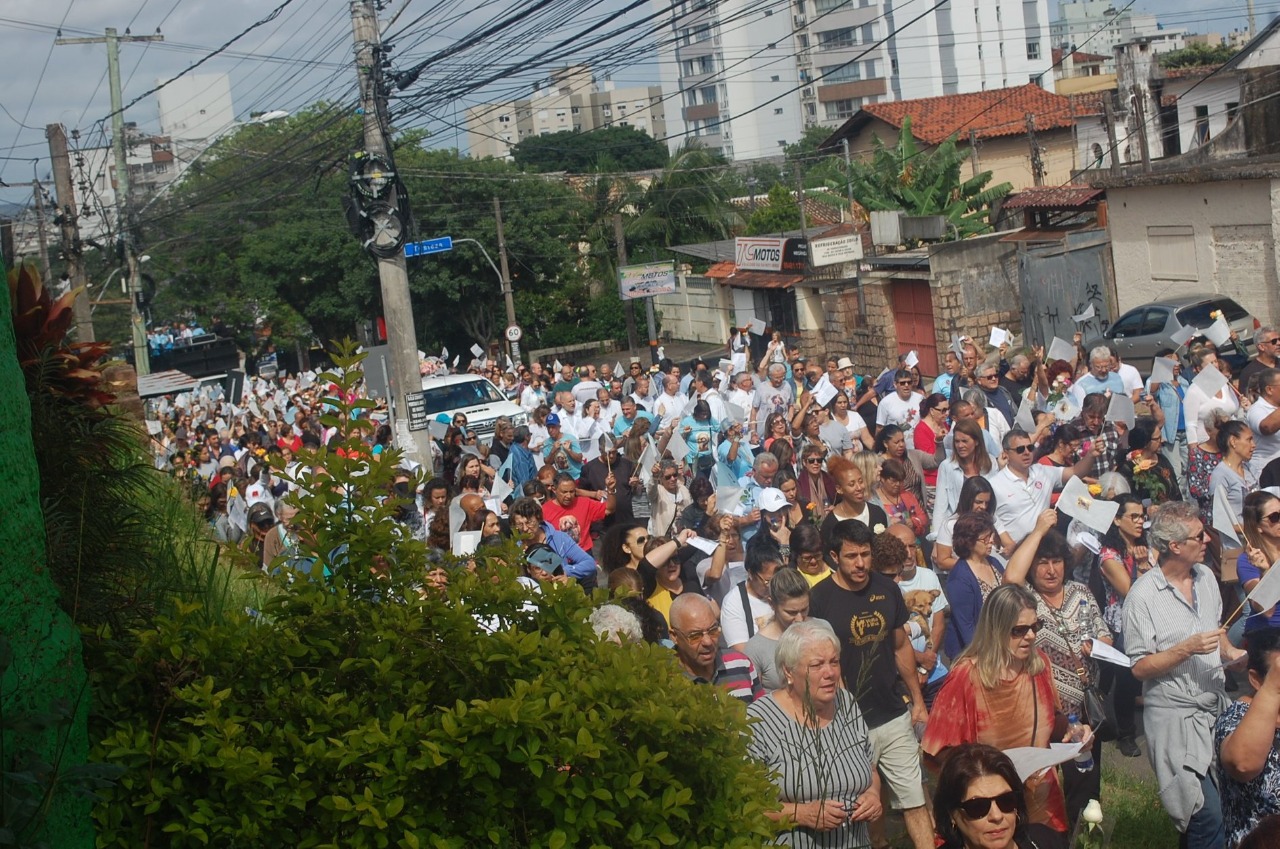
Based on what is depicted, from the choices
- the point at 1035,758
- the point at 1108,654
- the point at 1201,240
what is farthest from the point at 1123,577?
the point at 1201,240

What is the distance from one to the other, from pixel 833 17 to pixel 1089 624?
86.2m

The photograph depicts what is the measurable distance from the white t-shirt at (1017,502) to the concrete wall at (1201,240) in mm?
16868

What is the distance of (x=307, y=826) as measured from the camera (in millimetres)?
3324

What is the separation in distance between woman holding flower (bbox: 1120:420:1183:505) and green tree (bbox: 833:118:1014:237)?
25.6 meters

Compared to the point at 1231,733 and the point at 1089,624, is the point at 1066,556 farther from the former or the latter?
the point at 1231,733

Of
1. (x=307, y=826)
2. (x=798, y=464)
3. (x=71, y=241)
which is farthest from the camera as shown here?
(x=71, y=241)

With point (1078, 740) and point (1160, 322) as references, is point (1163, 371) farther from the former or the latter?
point (1160, 322)

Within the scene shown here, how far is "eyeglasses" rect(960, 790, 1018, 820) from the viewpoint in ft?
14.8

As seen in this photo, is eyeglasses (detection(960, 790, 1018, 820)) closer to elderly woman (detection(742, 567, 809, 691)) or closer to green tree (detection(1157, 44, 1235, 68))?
elderly woman (detection(742, 567, 809, 691))

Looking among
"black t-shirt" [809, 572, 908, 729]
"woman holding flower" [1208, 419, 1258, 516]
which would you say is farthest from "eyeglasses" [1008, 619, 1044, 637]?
"woman holding flower" [1208, 419, 1258, 516]

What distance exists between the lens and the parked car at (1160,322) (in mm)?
22891

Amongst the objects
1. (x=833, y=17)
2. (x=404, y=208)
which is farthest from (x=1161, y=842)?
(x=833, y=17)

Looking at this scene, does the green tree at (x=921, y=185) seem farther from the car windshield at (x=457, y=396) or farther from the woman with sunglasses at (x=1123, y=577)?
the woman with sunglasses at (x=1123, y=577)

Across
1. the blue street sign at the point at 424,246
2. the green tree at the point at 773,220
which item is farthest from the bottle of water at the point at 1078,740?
the green tree at the point at 773,220
